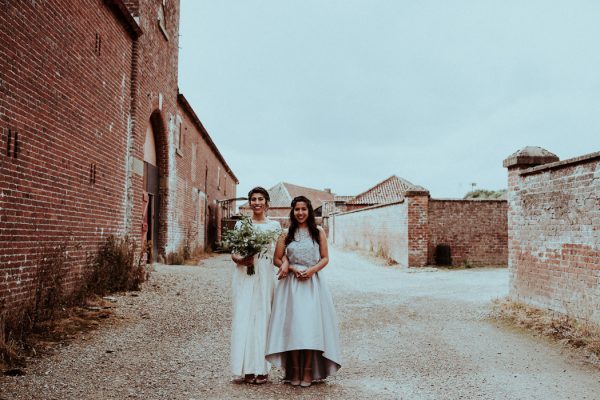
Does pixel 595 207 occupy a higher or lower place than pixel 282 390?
higher

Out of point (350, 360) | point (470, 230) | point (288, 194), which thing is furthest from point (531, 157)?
point (288, 194)

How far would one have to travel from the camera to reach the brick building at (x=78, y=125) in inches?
227

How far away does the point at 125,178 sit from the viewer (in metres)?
10.4

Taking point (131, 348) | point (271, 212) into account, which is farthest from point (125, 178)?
point (271, 212)

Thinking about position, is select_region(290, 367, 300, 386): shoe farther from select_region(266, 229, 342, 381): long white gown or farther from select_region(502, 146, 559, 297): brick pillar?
select_region(502, 146, 559, 297): brick pillar

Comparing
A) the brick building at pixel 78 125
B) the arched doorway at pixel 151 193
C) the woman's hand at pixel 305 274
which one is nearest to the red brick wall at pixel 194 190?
the arched doorway at pixel 151 193

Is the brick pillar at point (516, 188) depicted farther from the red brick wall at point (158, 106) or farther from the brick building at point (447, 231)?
the brick building at point (447, 231)

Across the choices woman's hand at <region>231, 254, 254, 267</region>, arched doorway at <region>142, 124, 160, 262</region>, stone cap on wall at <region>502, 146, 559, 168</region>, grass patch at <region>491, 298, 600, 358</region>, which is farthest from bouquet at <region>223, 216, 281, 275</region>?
arched doorway at <region>142, 124, 160, 262</region>

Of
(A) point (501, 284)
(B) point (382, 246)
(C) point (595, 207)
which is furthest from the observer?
(B) point (382, 246)

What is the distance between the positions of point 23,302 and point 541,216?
700 centimetres

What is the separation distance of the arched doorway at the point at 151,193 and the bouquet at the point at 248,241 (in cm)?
894

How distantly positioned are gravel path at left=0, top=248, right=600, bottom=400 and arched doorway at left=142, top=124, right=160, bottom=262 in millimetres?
4597

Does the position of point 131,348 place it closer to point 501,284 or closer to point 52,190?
point 52,190

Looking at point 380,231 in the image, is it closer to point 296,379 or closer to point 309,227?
point 309,227
